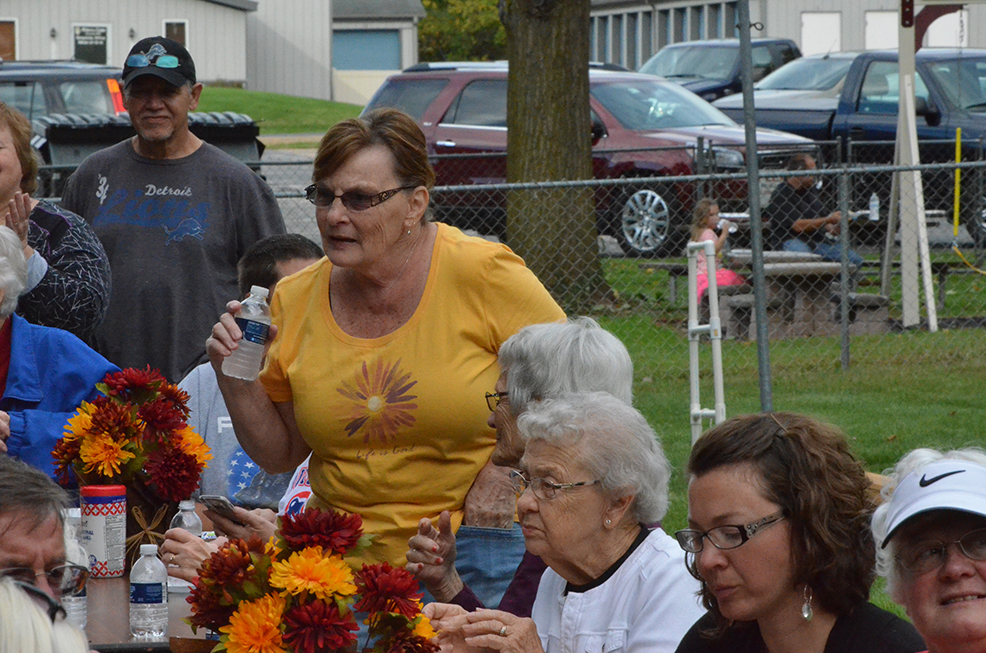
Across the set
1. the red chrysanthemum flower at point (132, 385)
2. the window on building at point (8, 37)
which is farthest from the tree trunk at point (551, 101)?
the window on building at point (8, 37)

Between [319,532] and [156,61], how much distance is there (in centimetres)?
323

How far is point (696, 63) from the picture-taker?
20844 mm

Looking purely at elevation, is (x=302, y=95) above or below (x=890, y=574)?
above

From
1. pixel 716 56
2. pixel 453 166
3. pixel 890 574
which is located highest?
pixel 716 56

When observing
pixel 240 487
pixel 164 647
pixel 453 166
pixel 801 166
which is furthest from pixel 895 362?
pixel 164 647

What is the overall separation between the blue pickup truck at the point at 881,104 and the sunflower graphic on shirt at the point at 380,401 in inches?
414

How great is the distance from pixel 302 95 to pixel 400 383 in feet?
150

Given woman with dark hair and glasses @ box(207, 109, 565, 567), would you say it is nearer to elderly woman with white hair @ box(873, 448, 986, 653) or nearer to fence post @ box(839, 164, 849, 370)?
elderly woman with white hair @ box(873, 448, 986, 653)

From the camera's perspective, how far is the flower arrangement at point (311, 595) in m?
2.60

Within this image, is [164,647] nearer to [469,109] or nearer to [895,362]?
[895,362]

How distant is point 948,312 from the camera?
10914 mm

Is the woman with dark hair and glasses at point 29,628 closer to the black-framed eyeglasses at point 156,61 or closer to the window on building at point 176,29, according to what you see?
the black-framed eyeglasses at point 156,61

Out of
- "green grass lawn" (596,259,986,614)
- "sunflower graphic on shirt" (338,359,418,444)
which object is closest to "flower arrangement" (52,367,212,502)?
"sunflower graphic on shirt" (338,359,418,444)

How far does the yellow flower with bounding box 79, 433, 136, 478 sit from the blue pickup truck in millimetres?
10747
